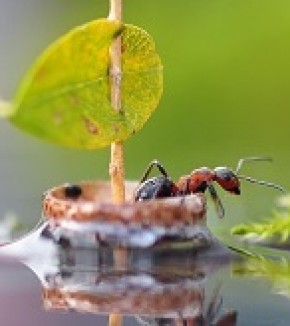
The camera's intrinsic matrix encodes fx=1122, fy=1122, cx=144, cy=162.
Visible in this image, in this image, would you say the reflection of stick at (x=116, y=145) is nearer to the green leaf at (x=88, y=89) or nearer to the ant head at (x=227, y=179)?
the green leaf at (x=88, y=89)

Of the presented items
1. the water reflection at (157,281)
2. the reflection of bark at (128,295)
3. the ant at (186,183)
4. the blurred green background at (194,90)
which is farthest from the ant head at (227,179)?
the blurred green background at (194,90)

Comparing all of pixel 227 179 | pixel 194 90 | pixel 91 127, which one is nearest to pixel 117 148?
pixel 91 127

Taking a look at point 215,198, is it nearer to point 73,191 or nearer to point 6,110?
point 73,191

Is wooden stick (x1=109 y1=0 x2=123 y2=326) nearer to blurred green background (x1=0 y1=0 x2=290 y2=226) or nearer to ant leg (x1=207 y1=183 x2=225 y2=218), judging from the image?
ant leg (x1=207 y1=183 x2=225 y2=218)

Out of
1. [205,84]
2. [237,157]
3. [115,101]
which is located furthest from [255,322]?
[205,84]

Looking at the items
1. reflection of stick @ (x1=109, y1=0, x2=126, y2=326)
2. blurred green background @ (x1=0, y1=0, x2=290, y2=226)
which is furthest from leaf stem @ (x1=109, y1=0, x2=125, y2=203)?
blurred green background @ (x1=0, y1=0, x2=290, y2=226)

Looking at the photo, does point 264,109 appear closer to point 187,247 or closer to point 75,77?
point 187,247
